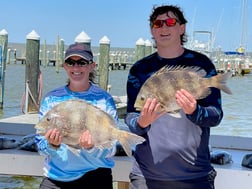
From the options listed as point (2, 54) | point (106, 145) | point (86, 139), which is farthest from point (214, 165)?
point (2, 54)

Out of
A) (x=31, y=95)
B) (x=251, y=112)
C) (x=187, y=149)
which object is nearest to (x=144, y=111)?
(x=187, y=149)

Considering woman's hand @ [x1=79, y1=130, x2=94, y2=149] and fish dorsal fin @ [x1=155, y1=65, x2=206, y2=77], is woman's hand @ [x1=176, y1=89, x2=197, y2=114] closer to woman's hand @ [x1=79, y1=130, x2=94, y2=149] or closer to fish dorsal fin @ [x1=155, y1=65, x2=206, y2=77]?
fish dorsal fin @ [x1=155, y1=65, x2=206, y2=77]

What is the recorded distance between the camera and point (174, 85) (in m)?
2.47

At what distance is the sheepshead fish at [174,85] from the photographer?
2.45 m

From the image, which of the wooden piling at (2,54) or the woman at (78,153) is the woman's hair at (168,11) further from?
the wooden piling at (2,54)

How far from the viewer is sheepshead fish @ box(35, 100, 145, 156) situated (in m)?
2.56

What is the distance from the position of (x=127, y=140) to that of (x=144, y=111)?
0.57 feet

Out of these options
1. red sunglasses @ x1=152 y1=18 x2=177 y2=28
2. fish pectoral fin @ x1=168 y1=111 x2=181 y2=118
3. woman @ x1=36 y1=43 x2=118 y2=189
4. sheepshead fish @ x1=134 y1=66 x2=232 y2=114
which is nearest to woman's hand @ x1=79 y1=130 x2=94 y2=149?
woman @ x1=36 y1=43 x2=118 y2=189

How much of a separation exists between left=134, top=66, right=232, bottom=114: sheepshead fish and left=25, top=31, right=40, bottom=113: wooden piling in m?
8.81

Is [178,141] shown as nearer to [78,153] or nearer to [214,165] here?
[78,153]

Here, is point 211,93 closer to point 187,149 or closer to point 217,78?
point 217,78

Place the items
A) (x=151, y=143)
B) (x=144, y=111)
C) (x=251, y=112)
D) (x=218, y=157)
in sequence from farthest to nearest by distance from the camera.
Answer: (x=251, y=112), (x=218, y=157), (x=151, y=143), (x=144, y=111)

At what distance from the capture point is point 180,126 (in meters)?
2.60

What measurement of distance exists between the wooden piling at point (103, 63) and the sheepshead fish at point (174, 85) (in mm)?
10753
